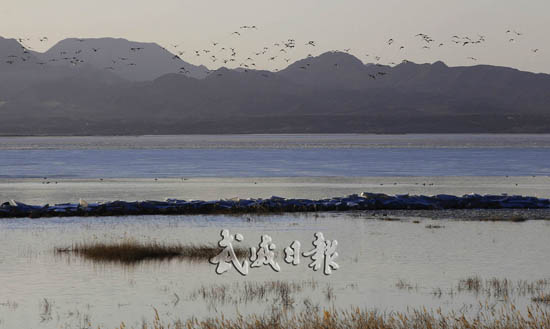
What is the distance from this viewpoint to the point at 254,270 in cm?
2472

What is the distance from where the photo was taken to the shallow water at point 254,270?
64.7ft

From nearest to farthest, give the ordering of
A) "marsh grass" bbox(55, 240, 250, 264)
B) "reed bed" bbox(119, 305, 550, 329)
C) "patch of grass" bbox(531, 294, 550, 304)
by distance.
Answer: "reed bed" bbox(119, 305, 550, 329) → "patch of grass" bbox(531, 294, 550, 304) → "marsh grass" bbox(55, 240, 250, 264)

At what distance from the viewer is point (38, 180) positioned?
70688mm

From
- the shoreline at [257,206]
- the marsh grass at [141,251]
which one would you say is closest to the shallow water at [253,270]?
the marsh grass at [141,251]

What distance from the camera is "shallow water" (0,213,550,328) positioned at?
64.7 feet

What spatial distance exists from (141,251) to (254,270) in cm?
484

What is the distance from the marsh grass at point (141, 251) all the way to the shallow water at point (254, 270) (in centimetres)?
78

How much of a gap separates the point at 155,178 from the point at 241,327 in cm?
5646

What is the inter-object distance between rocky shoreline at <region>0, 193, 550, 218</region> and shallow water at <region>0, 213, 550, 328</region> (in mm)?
3029

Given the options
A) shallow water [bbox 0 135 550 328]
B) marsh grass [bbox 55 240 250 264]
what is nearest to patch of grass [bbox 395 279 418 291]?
shallow water [bbox 0 135 550 328]

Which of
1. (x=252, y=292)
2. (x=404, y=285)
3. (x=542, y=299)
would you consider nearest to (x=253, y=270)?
(x=252, y=292)

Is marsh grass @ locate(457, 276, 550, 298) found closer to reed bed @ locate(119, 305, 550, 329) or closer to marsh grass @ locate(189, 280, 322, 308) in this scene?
reed bed @ locate(119, 305, 550, 329)

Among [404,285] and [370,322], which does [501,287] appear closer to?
[404,285]

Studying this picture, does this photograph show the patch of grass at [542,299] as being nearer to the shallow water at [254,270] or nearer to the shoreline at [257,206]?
the shallow water at [254,270]
